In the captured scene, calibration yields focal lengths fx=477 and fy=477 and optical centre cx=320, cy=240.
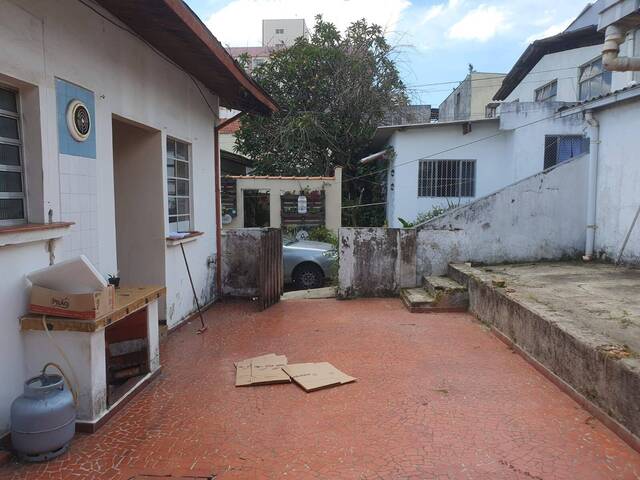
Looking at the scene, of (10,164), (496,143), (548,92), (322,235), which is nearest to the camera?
(10,164)

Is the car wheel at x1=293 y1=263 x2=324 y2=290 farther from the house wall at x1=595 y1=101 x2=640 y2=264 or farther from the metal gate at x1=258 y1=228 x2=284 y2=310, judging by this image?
the house wall at x1=595 y1=101 x2=640 y2=264

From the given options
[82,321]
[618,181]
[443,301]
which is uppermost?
[618,181]

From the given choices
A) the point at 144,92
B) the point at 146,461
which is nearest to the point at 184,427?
the point at 146,461

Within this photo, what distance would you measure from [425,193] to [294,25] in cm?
2880

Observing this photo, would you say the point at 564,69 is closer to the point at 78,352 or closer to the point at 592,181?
the point at 592,181

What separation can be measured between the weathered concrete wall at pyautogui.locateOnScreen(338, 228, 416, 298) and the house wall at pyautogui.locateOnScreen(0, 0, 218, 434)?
2.96m

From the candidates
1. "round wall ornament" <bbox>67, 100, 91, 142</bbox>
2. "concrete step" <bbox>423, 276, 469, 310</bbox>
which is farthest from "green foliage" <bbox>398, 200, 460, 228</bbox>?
"round wall ornament" <bbox>67, 100, 91, 142</bbox>

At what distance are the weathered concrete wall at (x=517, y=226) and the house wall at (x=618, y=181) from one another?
0.41 meters

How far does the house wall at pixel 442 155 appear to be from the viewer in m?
12.9

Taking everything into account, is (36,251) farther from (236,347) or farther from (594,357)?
(594,357)

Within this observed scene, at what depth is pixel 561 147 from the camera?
12.5 metres

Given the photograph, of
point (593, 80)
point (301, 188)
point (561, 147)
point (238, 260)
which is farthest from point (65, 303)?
point (593, 80)

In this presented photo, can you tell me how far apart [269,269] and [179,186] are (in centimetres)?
185

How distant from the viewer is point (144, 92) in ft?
17.5
